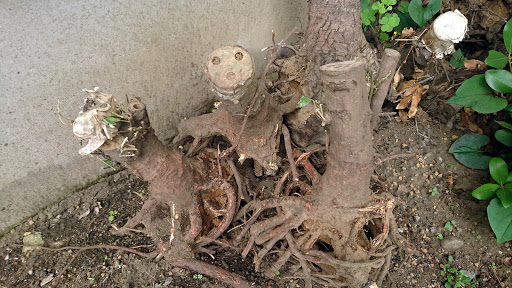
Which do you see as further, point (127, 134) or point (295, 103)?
point (295, 103)

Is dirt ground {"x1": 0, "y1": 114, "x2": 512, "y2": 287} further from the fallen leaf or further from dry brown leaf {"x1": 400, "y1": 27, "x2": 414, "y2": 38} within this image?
dry brown leaf {"x1": 400, "y1": 27, "x2": 414, "y2": 38}

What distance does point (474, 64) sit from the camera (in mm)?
1857

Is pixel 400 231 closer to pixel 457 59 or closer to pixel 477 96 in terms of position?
pixel 477 96

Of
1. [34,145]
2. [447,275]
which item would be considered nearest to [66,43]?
[34,145]

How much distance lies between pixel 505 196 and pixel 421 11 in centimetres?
104

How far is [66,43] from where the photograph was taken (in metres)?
1.35

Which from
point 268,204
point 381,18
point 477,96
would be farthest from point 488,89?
point 268,204

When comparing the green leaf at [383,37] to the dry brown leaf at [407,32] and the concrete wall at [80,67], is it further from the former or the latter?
the concrete wall at [80,67]

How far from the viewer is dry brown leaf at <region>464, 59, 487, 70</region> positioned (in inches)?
73.1

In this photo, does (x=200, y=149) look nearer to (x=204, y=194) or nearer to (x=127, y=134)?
Result: (x=204, y=194)

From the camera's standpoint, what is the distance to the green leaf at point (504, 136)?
1662mm

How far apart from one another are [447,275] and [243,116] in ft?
3.96

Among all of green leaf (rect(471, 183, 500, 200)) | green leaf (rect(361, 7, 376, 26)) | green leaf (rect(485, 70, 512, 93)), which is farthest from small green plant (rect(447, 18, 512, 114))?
green leaf (rect(361, 7, 376, 26))

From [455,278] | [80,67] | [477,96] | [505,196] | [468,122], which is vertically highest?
[80,67]
